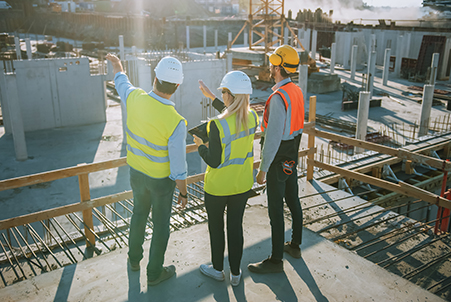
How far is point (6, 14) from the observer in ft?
173

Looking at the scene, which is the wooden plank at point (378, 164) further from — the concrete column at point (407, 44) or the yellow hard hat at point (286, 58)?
the concrete column at point (407, 44)

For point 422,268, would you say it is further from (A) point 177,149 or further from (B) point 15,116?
(B) point 15,116

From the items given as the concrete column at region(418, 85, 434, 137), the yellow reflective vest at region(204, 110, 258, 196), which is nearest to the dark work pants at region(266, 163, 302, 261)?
the yellow reflective vest at region(204, 110, 258, 196)

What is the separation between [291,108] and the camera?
10.6 ft

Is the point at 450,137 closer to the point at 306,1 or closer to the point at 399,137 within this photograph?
the point at 399,137

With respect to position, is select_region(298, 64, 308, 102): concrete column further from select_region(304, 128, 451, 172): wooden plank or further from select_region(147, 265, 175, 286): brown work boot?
select_region(147, 265, 175, 286): brown work boot

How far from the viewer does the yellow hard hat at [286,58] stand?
10.5ft

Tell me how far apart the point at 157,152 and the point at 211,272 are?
1180 mm

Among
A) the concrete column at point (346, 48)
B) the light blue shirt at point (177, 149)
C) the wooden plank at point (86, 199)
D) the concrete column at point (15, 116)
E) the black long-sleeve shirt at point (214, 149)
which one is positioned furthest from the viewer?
the concrete column at point (346, 48)

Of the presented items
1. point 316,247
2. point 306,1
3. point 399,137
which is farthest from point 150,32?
point 316,247

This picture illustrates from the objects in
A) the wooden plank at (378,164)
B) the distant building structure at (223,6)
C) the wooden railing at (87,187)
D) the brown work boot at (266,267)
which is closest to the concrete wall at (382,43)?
the wooden plank at (378,164)

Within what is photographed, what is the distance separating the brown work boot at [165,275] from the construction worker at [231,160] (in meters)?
0.47

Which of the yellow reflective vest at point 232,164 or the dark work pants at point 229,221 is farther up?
the yellow reflective vest at point 232,164

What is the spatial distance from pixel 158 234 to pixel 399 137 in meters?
13.3
